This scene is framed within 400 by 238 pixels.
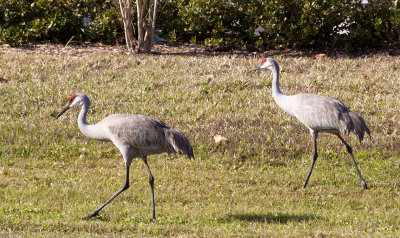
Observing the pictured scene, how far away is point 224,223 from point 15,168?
3404 millimetres

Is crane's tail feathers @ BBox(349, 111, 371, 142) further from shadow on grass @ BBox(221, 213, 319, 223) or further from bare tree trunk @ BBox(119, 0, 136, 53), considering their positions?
bare tree trunk @ BBox(119, 0, 136, 53)

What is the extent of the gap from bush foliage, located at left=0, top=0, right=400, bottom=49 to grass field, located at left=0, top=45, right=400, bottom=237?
61 centimetres

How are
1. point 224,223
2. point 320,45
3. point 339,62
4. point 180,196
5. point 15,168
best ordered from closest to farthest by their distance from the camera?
1. point 224,223
2. point 180,196
3. point 15,168
4. point 339,62
5. point 320,45

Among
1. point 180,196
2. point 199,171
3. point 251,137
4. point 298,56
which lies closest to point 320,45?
point 298,56

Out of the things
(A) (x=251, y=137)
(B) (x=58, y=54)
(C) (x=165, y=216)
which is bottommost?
(C) (x=165, y=216)

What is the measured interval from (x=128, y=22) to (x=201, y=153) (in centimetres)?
487

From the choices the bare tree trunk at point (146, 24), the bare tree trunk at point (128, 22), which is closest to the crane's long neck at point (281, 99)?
the bare tree trunk at point (146, 24)

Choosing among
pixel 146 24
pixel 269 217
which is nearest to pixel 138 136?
pixel 269 217

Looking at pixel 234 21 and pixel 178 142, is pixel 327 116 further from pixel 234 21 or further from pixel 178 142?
pixel 234 21

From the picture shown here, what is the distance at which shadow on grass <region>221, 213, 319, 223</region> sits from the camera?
261 inches

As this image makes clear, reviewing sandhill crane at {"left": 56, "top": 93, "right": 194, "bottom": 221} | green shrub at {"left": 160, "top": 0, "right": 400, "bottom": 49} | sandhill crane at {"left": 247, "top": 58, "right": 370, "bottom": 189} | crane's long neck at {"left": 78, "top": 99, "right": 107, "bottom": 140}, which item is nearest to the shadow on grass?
sandhill crane at {"left": 56, "top": 93, "right": 194, "bottom": 221}

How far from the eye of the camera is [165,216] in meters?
6.68

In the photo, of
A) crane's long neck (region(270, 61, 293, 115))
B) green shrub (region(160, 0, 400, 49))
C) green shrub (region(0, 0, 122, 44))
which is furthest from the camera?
green shrub (region(0, 0, 122, 44))

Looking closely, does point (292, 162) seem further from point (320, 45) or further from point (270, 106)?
point (320, 45)
